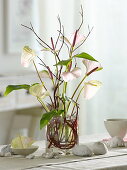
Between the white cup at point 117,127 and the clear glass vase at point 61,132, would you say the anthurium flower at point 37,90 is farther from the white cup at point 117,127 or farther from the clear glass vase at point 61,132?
the white cup at point 117,127

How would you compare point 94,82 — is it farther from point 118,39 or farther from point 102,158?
point 118,39

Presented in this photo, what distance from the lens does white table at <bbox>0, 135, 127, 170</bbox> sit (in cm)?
196

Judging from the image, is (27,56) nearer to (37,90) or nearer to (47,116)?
(37,90)

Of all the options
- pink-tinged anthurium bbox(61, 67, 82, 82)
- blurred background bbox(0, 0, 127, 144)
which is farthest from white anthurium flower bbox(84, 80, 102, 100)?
blurred background bbox(0, 0, 127, 144)

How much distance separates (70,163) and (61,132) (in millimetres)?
192

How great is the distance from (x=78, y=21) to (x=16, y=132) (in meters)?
1.11

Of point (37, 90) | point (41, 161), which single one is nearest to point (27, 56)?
point (37, 90)

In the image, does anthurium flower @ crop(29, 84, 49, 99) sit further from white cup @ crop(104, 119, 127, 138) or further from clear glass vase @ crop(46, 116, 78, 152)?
white cup @ crop(104, 119, 127, 138)

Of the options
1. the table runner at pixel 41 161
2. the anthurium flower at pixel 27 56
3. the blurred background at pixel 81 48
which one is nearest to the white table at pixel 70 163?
the table runner at pixel 41 161

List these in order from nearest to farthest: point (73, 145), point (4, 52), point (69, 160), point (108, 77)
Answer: point (69, 160), point (73, 145), point (4, 52), point (108, 77)

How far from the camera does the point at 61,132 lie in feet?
7.22

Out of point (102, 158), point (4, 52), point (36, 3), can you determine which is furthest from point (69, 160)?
point (36, 3)

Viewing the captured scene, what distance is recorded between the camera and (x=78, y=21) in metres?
5.00

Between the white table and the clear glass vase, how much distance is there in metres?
0.08
